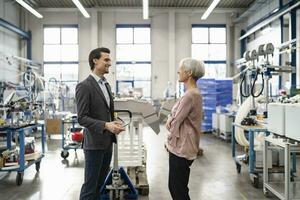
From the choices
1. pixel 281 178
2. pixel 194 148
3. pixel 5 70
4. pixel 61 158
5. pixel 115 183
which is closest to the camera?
pixel 194 148

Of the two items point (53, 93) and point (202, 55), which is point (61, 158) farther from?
point (202, 55)

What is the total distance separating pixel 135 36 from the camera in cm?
1368

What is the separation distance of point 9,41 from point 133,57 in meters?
4.82

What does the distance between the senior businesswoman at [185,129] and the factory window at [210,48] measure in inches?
463

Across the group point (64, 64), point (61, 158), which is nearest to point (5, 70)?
point (64, 64)

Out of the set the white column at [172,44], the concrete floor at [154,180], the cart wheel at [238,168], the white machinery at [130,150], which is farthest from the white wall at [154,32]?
the white machinery at [130,150]

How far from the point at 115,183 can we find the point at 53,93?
7354 millimetres

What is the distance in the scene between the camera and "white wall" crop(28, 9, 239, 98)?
44.0 feet

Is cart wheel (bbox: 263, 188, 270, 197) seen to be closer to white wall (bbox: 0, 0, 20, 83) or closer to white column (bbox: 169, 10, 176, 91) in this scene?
white column (bbox: 169, 10, 176, 91)

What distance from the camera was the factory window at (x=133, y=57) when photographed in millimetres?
13609

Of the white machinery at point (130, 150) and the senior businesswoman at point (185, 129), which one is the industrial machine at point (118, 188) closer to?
the white machinery at point (130, 150)

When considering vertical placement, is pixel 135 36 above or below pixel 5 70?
above

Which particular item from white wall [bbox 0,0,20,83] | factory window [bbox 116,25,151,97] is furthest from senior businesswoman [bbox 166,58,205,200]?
factory window [bbox 116,25,151,97]

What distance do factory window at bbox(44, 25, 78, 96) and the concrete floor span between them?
7.92m
